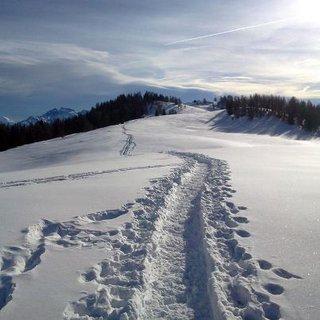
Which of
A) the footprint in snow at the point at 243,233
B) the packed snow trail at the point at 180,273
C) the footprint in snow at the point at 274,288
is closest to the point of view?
the packed snow trail at the point at 180,273

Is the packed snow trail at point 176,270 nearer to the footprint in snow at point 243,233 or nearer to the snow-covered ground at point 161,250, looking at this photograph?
the snow-covered ground at point 161,250

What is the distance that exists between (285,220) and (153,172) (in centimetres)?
1138

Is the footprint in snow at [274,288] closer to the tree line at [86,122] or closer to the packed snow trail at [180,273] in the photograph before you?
the packed snow trail at [180,273]

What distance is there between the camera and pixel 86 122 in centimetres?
12019

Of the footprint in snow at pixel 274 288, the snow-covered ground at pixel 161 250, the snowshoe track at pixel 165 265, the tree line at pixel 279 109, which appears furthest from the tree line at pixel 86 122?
the footprint in snow at pixel 274 288

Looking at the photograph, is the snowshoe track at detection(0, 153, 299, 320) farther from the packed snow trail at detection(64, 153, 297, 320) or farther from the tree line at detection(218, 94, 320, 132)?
the tree line at detection(218, 94, 320, 132)

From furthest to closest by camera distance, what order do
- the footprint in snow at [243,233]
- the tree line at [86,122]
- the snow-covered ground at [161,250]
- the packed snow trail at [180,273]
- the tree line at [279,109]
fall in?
the tree line at [86,122]
the tree line at [279,109]
the footprint in snow at [243,233]
the snow-covered ground at [161,250]
the packed snow trail at [180,273]

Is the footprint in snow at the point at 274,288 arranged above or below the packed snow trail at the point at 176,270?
above

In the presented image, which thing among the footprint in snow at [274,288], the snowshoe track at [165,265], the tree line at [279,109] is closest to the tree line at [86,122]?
the tree line at [279,109]

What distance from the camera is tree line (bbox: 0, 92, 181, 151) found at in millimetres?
106188

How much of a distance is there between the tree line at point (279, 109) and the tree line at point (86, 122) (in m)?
41.4

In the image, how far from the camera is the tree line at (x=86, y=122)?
10619cm

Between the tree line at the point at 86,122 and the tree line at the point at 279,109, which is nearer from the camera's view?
the tree line at the point at 279,109

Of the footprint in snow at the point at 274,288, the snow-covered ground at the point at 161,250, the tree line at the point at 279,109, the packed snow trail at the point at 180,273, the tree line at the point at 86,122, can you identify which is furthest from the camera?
the tree line at the point at 86,122
